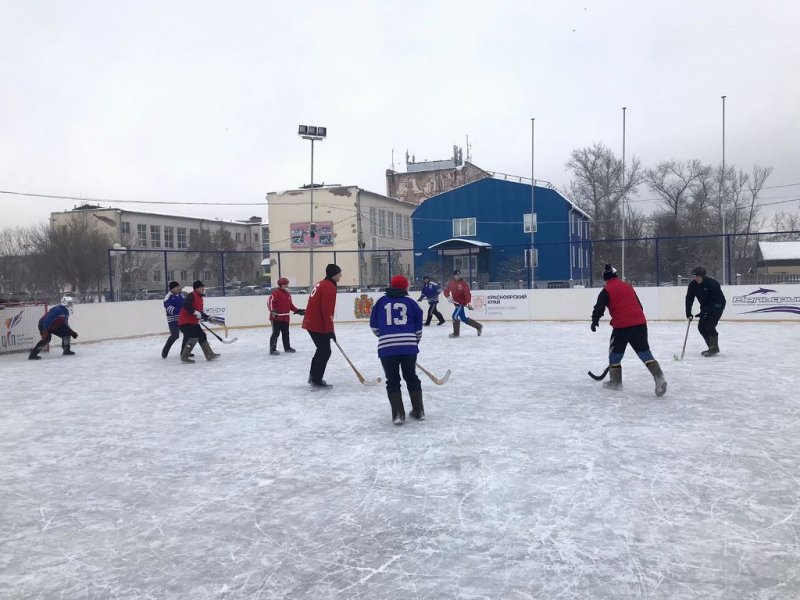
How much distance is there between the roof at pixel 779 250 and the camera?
1686cm

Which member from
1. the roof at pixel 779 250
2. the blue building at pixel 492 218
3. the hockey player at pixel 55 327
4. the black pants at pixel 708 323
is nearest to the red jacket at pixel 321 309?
the black pants at pixel 708 323

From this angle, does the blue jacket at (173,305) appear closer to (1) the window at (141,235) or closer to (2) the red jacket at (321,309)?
(2) the red jacket at (321,309)

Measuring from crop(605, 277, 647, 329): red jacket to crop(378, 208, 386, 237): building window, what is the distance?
1531 inches

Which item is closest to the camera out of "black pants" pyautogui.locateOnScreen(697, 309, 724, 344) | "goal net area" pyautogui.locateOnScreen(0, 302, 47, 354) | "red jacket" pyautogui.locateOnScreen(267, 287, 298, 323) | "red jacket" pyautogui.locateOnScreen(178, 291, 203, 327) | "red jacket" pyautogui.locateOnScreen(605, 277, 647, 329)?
"red jacket" pyautogui.locateOnScreen(605, 277, 647, 329)

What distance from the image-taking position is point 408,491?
405 cm

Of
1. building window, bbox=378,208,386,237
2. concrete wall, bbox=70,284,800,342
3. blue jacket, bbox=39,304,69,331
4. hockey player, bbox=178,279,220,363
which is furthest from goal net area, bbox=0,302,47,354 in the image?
building window, bbox=378,208,386,237

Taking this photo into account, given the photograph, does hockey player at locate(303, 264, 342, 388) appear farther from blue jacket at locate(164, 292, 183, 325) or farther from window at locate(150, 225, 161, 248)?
window at locate(150, 225, 161, 248)

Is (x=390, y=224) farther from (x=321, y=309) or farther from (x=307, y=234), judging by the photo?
(x=321, y=309)

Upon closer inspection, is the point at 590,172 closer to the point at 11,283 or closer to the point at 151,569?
the point at 11,283

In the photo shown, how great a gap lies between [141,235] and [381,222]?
21932 mm

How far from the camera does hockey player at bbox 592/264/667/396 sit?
6824mm

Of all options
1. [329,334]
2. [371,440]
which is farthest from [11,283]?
[371,440]

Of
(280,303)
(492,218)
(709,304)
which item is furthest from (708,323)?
(492,218)

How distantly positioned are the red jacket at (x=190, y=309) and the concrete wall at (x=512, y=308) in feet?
18.9
